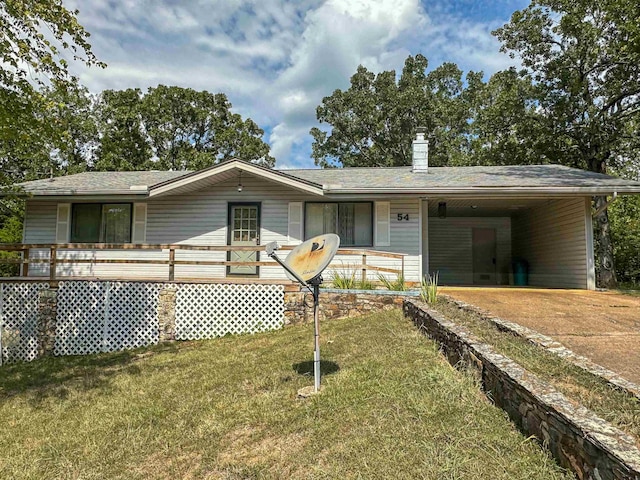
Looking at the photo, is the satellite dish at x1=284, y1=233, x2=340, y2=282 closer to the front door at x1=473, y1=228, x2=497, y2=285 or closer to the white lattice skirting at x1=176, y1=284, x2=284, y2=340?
the white lattice skirting at x1=176, y1=284, x2=284, y2=340

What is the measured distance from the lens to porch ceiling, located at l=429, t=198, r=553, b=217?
35.7 ft

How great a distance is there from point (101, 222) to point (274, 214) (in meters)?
4.59

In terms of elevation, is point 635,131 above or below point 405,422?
above

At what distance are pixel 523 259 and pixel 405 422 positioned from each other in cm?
1203

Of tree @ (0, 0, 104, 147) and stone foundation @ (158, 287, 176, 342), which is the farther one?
stone foundation @ (158, 287, 176, 342)

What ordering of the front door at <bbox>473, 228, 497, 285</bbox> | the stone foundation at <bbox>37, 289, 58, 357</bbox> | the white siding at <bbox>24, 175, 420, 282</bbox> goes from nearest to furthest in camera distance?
the stone foundation at <bbox>37, 289, 58, 357</bbox> → the white siding at <bbox>24, 175, 420, 282</bbox> → the front door at <bbox>473, 228, 497, 285</bbox>

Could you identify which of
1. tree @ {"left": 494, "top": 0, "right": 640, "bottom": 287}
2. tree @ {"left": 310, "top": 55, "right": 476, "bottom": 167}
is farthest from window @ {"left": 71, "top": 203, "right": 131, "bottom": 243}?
tree @ {"left": 310, "top": 55, "right": 476, "bottom": 167}

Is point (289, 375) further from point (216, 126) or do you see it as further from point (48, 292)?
point (216, 126)

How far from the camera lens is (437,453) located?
8.63 ft

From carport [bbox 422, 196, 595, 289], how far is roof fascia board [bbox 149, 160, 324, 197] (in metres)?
3.36

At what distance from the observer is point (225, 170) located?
973 centimetres

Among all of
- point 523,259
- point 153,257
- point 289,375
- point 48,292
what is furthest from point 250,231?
point 523,259

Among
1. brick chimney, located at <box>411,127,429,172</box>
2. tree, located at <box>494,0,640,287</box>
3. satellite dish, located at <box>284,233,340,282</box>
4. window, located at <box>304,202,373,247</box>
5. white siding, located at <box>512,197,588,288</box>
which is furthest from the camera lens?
tree, located at <box>494,0,640,287</box>

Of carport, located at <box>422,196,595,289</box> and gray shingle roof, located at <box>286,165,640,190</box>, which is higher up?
gray shingle roof, located at <box>286,165,640,190</box>
